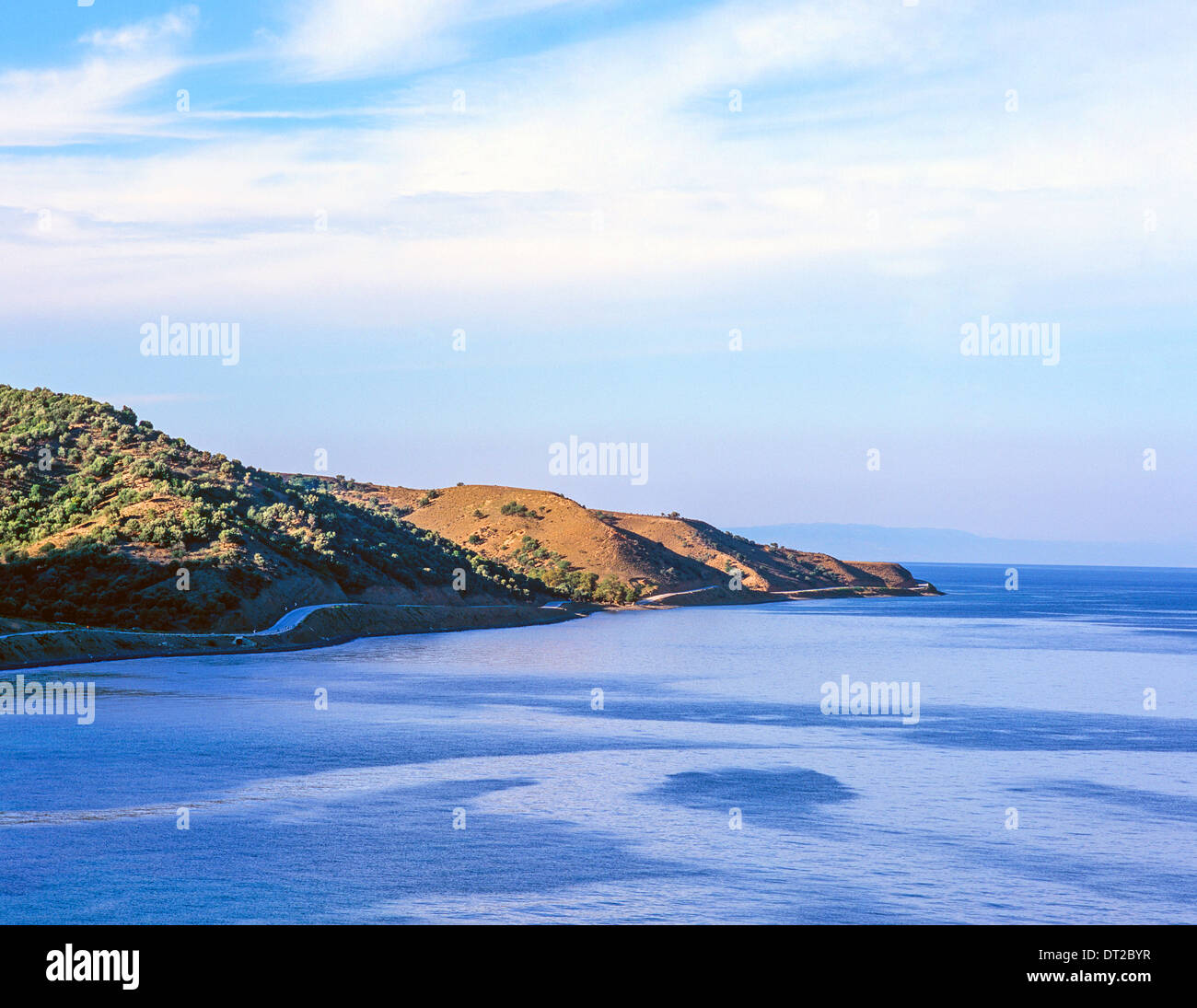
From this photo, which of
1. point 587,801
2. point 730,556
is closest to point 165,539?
point 587,801

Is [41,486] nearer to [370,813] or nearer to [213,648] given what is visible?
[213,648]

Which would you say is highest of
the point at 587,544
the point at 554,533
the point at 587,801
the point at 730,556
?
the point at 554,533

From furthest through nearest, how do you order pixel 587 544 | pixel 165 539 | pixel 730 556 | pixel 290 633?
pixel 730 556, pixel 587 544, pixel 165 539, pixel 290 633

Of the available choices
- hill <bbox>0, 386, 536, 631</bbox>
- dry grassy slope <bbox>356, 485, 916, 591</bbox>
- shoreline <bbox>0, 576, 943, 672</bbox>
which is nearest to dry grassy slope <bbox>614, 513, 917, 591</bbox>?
dry grassy slope <bbox>356, 485, 916, 591</bbox>

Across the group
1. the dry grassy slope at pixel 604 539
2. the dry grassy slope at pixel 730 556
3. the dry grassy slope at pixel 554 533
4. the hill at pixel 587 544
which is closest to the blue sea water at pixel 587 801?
the hill at pixel 587 544

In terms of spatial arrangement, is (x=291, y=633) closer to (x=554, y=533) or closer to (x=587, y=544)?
(x=587, y=544)

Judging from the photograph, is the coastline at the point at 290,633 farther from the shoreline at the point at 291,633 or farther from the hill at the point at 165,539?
the hill at the point at 165,539

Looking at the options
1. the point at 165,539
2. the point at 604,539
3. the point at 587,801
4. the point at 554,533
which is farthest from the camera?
the point at 554,533
